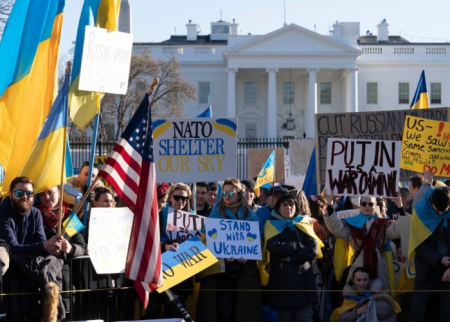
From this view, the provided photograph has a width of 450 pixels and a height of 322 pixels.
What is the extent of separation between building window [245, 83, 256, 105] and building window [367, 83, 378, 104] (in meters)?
8.38

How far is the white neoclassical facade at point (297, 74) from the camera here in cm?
6731

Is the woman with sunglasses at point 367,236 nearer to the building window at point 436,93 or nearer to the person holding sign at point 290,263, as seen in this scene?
the person holding sign at point 290,263

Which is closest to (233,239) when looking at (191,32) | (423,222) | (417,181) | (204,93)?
(423,222)

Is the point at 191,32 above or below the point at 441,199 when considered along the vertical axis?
above

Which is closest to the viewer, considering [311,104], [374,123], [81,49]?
[81,49]

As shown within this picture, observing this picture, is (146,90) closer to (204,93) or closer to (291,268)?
(204,93)

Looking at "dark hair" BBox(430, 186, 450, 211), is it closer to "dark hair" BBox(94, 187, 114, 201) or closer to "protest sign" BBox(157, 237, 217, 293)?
"protest sign" BBox(157, 237, 217, 293)

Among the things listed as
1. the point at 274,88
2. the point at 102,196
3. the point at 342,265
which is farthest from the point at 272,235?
the point at 274,88

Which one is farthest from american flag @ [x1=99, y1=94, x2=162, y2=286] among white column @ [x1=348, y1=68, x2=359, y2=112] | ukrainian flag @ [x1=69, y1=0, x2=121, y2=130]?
white column @ [x1=348, y1=68, x2=359, y2=112]

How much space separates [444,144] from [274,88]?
182ft

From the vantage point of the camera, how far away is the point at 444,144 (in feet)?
35.6

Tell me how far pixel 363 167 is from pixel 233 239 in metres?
1.67

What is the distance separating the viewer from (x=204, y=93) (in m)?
68.6

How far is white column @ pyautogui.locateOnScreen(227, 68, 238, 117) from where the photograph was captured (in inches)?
2621
